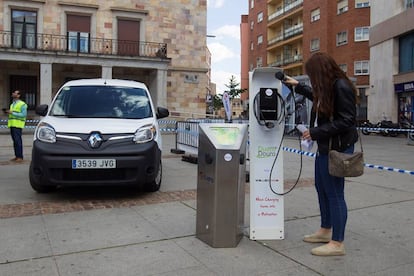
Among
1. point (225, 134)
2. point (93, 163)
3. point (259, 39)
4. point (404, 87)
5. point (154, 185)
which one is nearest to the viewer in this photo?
point (225, 134)

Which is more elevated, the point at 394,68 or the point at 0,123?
the point at 394,68

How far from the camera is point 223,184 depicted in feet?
14.0

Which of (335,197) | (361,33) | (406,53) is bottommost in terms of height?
(335,197)

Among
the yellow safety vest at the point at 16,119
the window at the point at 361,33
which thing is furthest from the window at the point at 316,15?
the yellow safety vest at the point at 16,119

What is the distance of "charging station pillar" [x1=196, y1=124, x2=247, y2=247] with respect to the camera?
4273 mm

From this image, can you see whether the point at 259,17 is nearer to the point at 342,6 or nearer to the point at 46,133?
the point at 342,6

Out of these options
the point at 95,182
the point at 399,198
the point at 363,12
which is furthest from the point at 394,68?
the point at 95,182

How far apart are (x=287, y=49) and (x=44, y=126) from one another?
51.4 metres

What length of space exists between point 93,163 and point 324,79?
3405 millimetres

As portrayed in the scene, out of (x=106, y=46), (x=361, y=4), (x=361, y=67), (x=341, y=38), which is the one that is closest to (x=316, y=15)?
(x=341, y=38)

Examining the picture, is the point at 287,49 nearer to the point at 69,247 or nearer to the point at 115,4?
the point at 115,4

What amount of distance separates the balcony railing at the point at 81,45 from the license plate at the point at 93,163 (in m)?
21.0

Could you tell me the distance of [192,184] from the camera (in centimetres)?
784

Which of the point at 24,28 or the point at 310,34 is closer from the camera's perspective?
the point at 24,28
